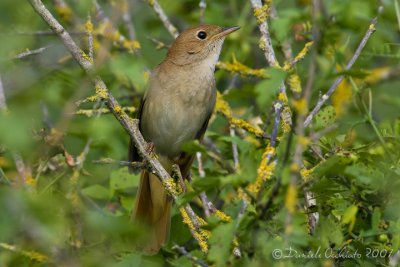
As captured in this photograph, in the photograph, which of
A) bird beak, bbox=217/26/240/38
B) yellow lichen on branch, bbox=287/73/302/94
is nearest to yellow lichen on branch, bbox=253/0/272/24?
yellow lichen on branch, bbox=287/73/302/94

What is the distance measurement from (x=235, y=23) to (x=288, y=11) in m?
2.68

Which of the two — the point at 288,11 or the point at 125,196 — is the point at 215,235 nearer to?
the point at 288,11

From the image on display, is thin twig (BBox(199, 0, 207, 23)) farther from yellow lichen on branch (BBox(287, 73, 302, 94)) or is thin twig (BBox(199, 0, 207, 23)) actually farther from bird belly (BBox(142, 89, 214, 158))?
yellow lichen on branch (BBox(287, 73, 302, 94))

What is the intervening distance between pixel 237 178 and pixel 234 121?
1.82 m

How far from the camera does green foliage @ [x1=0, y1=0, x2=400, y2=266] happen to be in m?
2.35

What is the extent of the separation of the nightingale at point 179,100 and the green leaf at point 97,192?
61cm

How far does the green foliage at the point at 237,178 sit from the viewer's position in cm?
235

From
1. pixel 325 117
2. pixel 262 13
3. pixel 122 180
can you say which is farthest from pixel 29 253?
pixel 262 13

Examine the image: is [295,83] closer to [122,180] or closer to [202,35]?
[122,180]

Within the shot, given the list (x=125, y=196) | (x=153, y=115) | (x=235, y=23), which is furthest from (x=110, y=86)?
(x=235, y=23)

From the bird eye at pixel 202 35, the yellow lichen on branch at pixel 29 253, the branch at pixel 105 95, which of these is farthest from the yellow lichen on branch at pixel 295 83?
the yellow lichen on branch at pixel 29 253

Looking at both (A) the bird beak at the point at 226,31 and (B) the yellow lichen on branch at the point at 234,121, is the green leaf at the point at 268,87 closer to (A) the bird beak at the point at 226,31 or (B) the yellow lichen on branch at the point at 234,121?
(B) the yellow lichen on branch at the point at 234,121

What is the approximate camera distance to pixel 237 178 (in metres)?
2.60

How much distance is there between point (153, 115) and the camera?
5.11 metres
